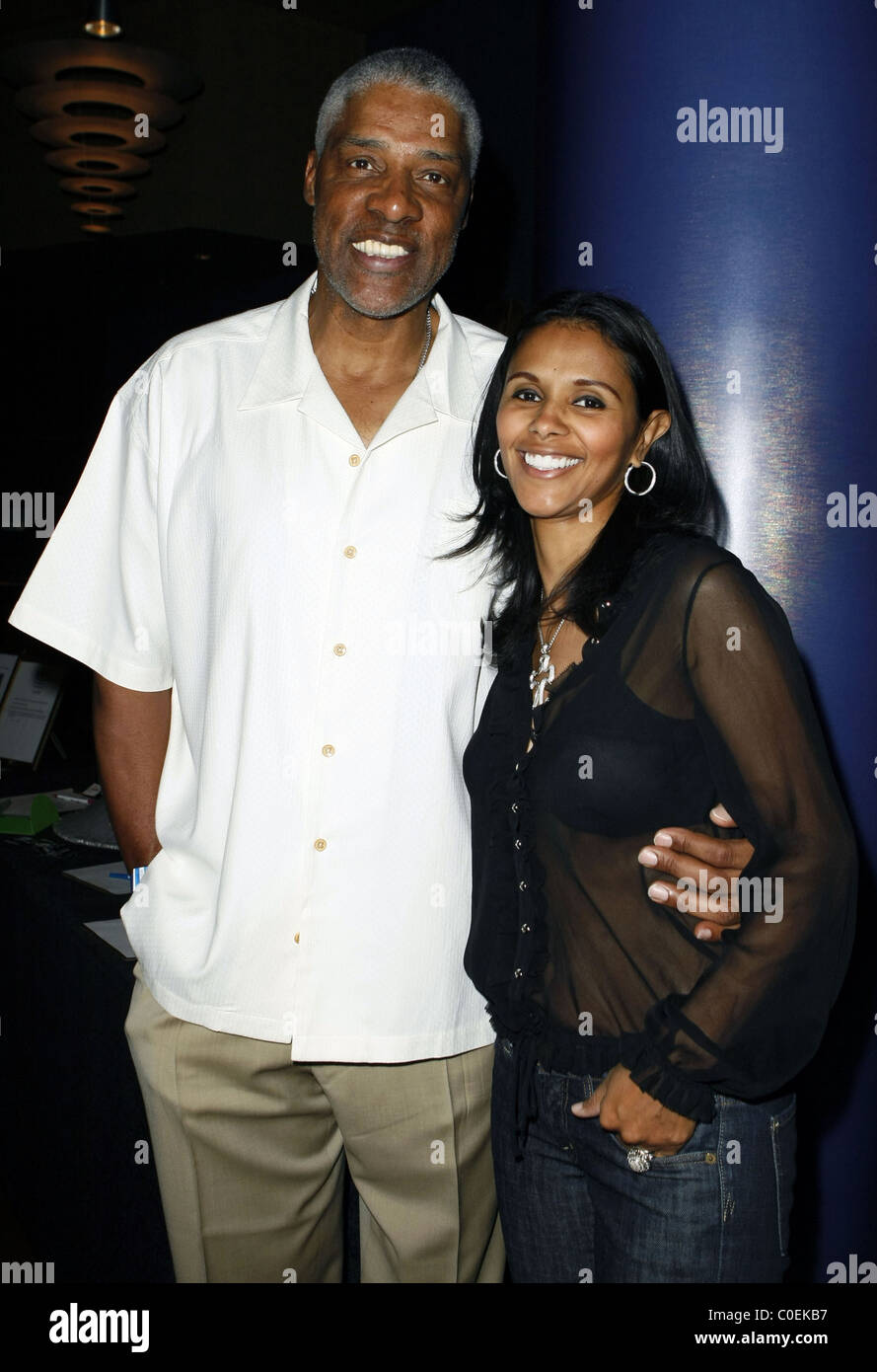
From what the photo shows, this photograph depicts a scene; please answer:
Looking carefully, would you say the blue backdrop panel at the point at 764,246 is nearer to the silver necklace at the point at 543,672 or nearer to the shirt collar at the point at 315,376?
the shirt collar at the point at 315,376

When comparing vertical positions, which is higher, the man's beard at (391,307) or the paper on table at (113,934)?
the man's beard at (391,307)

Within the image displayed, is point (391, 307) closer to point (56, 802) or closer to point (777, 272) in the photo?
point (777, 272)

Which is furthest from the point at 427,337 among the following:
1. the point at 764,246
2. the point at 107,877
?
the point at 107,877

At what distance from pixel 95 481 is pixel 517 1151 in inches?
42.8

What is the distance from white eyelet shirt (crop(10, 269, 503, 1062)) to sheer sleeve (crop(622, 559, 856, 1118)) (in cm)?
41

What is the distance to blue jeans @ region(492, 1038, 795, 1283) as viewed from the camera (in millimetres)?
1344

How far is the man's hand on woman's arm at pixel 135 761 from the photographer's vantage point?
1.87 m

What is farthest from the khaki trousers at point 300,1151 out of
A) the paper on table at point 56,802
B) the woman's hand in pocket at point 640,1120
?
the paper on table at point 56,802

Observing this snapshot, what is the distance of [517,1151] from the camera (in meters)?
1.51

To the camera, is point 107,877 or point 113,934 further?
point 107,877

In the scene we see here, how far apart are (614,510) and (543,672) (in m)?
0.23

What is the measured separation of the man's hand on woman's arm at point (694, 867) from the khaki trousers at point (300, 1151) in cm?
47

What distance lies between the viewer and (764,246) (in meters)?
1.86
